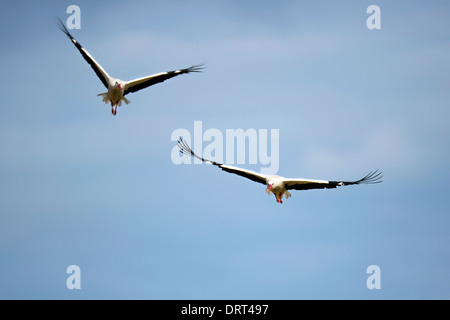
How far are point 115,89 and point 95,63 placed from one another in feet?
5.63
